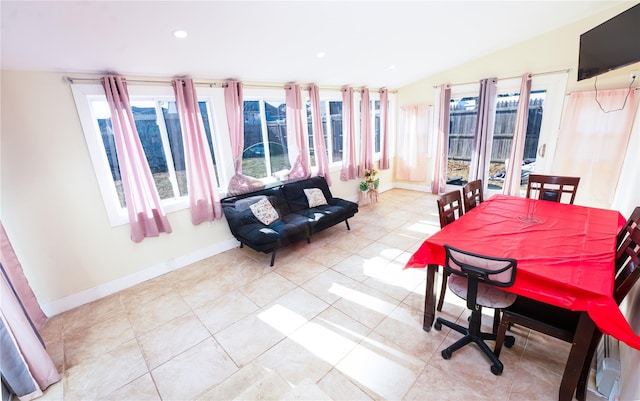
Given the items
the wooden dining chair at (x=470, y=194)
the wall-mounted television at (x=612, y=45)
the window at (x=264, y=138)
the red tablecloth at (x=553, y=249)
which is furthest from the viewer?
the window at (x=264, y=138)

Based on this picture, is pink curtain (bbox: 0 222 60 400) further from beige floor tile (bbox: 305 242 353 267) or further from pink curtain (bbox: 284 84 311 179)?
pink curtain (bbox: 284 84 311 179)

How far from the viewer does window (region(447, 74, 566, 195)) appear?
13.1ft

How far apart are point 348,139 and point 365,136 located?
47 cm

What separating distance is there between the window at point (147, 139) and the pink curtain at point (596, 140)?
497 cm

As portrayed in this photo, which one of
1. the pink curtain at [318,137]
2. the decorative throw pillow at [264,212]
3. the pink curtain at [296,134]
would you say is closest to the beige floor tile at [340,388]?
the decorative throw pillow at [264,212]

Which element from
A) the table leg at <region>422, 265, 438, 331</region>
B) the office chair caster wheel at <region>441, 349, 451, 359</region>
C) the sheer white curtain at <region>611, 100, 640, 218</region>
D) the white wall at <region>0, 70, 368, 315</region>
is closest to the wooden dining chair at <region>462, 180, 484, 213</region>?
the table leg at <region>422, 265, 438, 331</region>

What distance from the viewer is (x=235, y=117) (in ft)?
11.0

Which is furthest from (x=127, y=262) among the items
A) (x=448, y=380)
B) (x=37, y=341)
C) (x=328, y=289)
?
(x=448, y=380)

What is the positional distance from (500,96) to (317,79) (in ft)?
10.4

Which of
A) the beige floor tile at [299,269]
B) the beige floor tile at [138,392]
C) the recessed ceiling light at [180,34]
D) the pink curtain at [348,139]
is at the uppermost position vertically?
the recessed ceiling light at [180,34]

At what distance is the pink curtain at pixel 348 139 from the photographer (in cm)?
471

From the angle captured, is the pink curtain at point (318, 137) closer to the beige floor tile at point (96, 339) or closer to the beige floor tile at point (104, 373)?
the beige floor tile at point (96, 339)

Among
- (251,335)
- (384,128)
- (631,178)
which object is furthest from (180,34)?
(631,178)

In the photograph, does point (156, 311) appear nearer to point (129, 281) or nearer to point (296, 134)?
point (129, 281)
